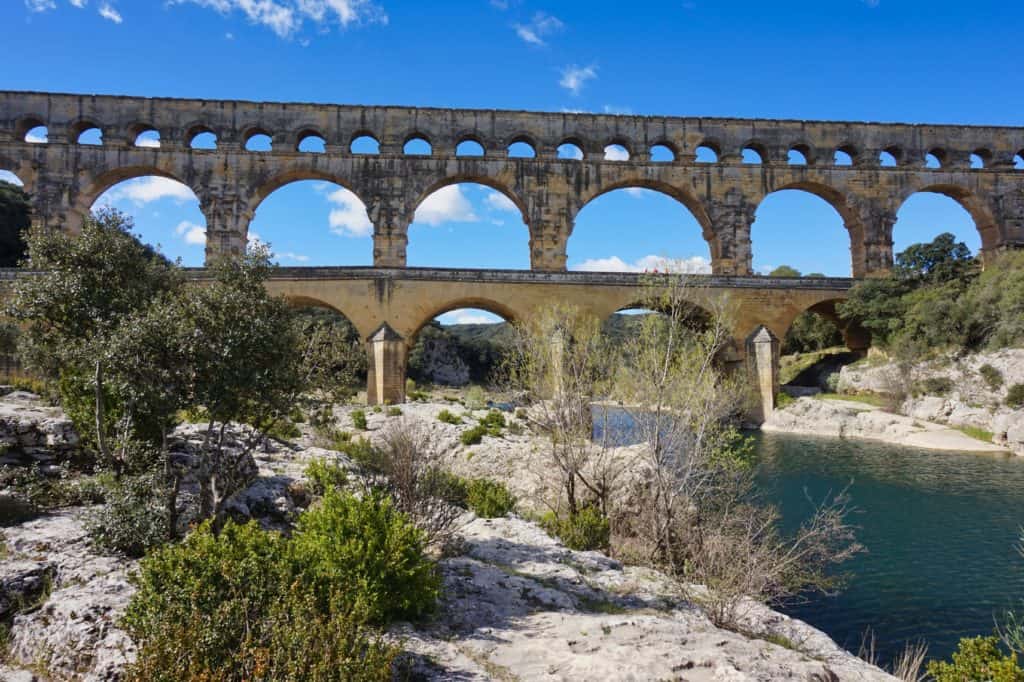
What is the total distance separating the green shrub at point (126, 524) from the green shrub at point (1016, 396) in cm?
2522

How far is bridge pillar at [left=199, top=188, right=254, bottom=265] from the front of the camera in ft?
79.4

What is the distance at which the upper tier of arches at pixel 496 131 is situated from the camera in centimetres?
2472

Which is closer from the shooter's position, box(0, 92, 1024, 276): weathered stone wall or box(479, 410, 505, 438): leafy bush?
box(479, 410, 505, 438): leafy bush

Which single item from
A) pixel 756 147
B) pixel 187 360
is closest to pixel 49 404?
pixel 187 360

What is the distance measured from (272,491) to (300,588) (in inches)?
213

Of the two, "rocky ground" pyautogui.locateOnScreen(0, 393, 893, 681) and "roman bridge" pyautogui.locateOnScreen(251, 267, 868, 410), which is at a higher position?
"roman bridge" pyautogui.locateOnScreen(251, 267, 868, 410)

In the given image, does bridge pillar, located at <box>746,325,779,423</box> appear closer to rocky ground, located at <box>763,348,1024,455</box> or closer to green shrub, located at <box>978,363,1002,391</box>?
rocky ground, located at <box>763,348,1024,455</box>

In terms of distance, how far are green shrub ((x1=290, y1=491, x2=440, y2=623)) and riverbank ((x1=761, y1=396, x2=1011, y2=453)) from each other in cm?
2085

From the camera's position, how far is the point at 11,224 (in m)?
32.6

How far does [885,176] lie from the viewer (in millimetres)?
27031

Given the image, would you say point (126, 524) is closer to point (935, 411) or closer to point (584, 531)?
point (584, 531)

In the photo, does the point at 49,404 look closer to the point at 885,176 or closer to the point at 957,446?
the point at 957,446

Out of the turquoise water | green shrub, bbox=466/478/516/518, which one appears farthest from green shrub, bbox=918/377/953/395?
green shrub, bbox=466/478/516/518

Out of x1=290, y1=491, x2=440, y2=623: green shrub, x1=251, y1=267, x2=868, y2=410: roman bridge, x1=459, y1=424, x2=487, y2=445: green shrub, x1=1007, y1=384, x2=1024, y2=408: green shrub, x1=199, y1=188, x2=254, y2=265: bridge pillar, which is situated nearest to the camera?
x1=290, y1=491, x2=440, y2=623: green shrub
